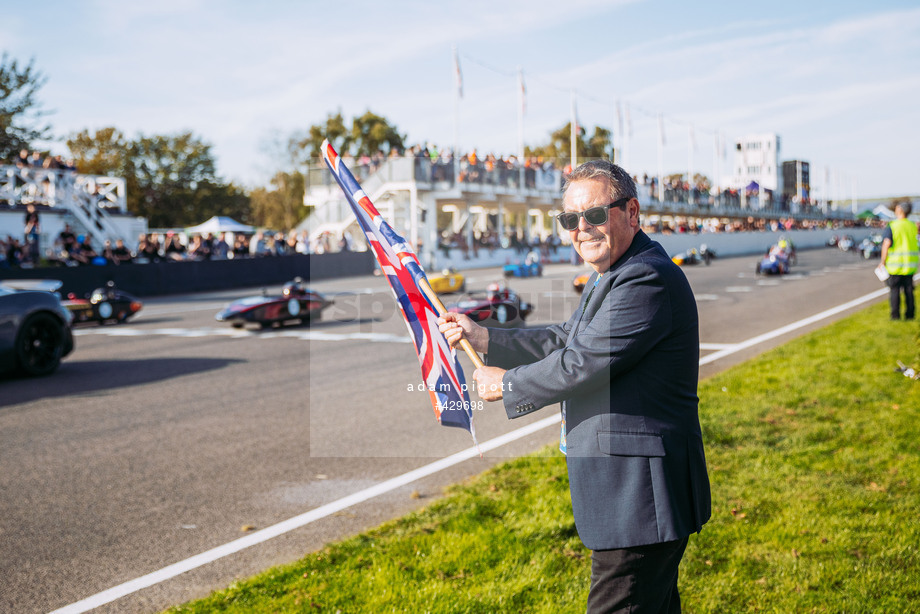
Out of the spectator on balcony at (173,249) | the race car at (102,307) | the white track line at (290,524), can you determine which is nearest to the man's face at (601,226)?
the white track line at (290,524)

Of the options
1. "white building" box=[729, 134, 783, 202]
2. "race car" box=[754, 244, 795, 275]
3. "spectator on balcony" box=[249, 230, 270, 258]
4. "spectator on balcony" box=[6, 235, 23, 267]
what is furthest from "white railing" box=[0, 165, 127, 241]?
"white building" box=[729, 134, 783, 202]

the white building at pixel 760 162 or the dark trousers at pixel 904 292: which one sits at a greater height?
the white building at pixel 760 162

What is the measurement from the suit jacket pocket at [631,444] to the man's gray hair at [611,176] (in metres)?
0.74

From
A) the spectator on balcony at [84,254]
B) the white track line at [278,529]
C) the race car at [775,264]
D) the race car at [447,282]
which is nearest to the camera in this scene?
the white track line at [278,529]

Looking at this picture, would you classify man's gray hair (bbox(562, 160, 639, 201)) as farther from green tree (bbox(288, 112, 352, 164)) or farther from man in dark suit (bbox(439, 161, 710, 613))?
green tree (bbox(288, 112, 352, 164))

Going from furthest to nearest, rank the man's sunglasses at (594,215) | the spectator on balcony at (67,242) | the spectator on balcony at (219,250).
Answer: the spectator on balcony at (219,250)
the spectator on balcony at (67,242)
the man's sunglasses at (594,215)

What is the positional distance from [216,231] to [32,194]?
16590mm

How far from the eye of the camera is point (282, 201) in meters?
67.9

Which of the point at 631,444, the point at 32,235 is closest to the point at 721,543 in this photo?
the point at 631,444

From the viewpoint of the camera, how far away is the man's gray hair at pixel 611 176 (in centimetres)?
240

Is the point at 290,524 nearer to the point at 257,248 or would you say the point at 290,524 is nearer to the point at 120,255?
the point at 120,255

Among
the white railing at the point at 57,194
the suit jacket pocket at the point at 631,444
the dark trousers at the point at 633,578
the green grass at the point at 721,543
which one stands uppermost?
the white railing at the point at 57,194

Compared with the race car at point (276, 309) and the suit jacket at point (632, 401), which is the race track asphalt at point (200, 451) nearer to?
the race car at point (276, 309)

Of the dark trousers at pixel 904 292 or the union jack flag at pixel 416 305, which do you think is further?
the dark trousers at pixel 904 292
